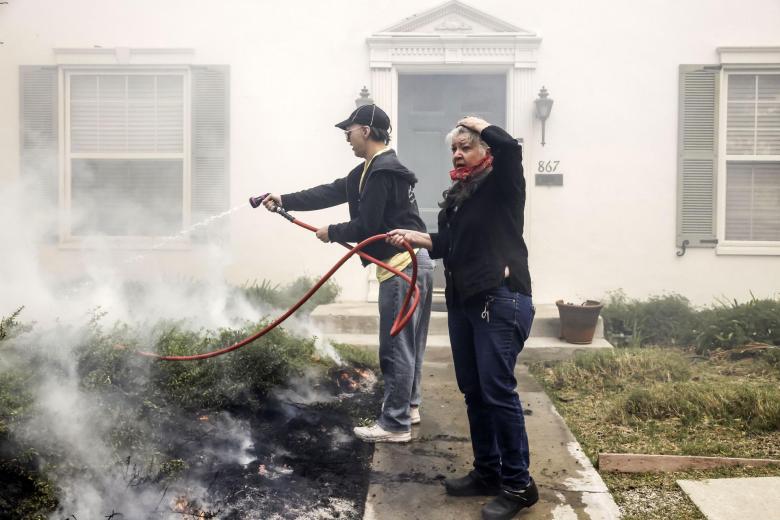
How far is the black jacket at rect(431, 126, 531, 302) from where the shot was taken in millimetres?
2734

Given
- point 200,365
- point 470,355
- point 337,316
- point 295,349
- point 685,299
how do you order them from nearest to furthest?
point 470,355, point 200,365, point 295,349, point 337,316, point 685,299

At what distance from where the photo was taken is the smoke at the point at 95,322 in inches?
107

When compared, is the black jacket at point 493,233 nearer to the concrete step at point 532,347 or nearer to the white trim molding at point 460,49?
the concrete step at point 532,347

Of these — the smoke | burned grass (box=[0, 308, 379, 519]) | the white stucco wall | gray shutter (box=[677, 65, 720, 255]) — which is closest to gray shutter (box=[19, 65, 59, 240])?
the white stucco wall

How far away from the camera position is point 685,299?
703cm

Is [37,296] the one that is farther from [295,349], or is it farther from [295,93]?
[295,93]

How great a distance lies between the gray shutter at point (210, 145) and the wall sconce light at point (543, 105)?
11.3 feet

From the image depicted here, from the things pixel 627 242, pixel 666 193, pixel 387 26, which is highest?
pixel 387 26

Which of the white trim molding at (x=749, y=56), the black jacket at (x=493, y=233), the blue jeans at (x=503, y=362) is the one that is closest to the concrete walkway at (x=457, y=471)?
the blue jeans at (x=503, y=362)

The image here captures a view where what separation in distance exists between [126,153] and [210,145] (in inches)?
40.2

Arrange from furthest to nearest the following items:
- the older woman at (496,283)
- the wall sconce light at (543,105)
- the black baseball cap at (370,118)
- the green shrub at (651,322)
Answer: the wall sconce light at (543,105) → the green shrub at (651,322) → the black baseball cap at (370,118) → the older woman at (496,283)

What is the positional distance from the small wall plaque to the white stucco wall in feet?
0.30

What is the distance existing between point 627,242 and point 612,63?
199 cm

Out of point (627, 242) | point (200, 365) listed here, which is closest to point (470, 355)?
point (200, 365)
